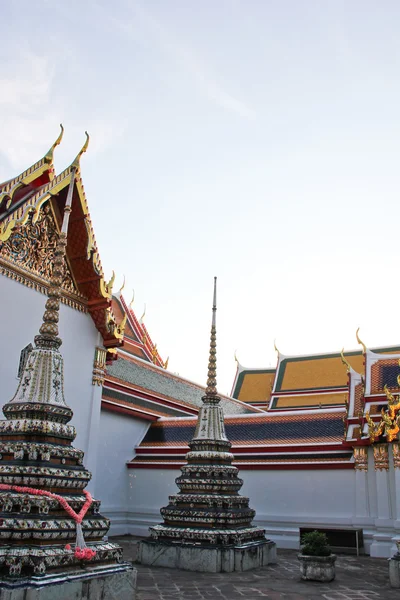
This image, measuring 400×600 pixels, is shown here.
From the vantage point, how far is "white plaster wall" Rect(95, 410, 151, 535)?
10641 millimetres

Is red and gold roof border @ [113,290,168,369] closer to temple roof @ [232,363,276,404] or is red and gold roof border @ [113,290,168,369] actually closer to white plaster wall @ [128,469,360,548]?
temple roof @ [232,363,276,404]

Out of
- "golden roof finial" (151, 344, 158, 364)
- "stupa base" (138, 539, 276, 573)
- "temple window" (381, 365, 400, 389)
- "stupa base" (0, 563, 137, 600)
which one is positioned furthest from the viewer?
"golden roof finial" (151, 344, 158, 364)

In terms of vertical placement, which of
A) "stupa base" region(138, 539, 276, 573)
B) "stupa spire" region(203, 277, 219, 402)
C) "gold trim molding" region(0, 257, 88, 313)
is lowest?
"stupa base" region(138, 539, 276, 573)

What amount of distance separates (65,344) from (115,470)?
3918mm

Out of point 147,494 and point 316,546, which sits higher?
point 147,494

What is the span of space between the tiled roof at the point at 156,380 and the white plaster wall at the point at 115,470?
1085 millimetres

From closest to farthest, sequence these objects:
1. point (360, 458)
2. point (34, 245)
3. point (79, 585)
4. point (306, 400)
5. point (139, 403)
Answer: point (79, 585) → point (34, 245) → point (360, 458) → point (139, 403) → point (306, 400)

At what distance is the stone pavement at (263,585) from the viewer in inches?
198

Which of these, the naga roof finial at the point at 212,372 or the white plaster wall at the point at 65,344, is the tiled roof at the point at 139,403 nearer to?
the white plaster wall at the point at 65,344

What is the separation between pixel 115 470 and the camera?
11.1 m

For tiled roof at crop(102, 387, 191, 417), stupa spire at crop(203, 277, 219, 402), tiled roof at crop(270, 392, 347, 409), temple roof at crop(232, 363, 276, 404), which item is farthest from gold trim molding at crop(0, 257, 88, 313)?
temple roof at crop(232, 363, 276, 404)

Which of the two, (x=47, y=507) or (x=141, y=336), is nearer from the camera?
(x=47, y=507)

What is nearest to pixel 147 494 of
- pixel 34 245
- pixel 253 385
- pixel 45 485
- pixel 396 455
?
pixel 396 455

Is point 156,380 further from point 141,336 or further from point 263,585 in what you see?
point 263,585
